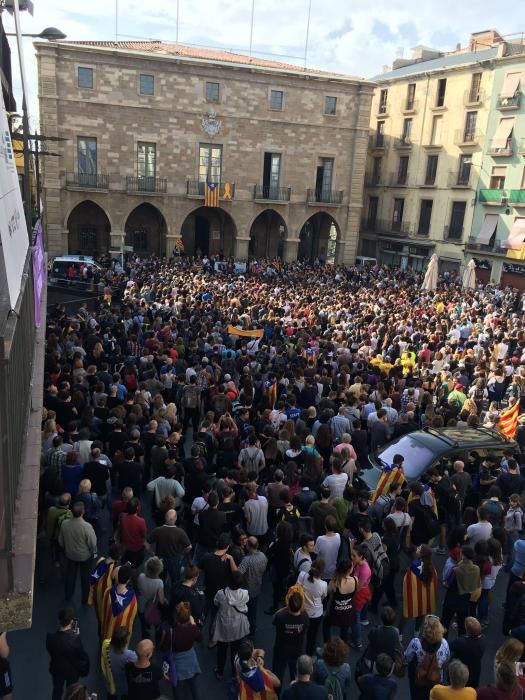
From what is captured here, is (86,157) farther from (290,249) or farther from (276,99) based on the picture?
(290,249)

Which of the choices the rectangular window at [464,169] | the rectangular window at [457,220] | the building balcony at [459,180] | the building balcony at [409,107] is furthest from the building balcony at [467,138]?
the building balcony at [409,107]

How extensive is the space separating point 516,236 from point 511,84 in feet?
27.4

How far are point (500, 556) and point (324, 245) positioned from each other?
35636 mm

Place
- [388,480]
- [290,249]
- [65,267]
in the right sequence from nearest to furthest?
[388,480] → [65,267] → [290,249]

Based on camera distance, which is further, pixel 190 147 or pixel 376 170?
pixel 376 170

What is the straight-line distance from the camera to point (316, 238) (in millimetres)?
40688

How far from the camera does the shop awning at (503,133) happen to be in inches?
1264

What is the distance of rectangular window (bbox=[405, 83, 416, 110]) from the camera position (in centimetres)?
3769

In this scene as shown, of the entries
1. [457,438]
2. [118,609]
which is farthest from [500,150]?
[118,609]

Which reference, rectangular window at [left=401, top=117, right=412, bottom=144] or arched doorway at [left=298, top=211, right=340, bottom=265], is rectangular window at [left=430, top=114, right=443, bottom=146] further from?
arched doorway at [left=298, top=211, right=340, bottom=265]

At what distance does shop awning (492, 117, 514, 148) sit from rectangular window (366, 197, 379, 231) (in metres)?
10.0

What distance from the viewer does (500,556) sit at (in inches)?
249

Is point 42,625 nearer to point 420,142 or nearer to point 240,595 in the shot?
point 240,595

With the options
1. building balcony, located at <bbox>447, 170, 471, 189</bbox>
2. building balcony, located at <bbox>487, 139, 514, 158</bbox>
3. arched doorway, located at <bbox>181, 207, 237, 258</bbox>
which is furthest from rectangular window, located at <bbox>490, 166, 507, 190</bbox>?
arched doorway, located at <bbox>181, 207, 237, 258</bbox>
